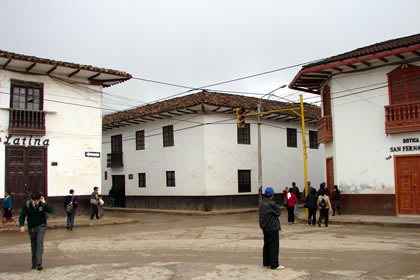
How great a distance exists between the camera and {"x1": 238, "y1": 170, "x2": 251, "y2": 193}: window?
86.6 feet

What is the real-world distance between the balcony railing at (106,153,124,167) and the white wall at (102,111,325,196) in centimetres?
41

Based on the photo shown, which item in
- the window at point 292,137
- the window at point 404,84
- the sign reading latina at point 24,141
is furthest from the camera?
the window at point 292,137

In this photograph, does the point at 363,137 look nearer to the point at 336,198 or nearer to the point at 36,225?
the point at 336,198

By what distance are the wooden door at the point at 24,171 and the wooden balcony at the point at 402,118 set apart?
13.9m

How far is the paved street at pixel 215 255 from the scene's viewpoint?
7.53m

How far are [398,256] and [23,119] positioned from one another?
581 inches

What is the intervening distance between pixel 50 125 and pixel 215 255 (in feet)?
39.4

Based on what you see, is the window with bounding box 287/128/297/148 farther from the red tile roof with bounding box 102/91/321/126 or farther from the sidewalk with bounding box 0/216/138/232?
the sidewalk with bounding box 0/216/138/232

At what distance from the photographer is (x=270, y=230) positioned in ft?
25.4

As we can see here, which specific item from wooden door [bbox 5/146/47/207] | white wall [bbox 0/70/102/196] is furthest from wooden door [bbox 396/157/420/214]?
wooden door [bbox 5/146/47/207]

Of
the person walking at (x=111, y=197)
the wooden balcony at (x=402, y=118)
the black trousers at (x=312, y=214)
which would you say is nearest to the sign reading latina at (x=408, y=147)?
the wooden balcony at (x=402, y=118)

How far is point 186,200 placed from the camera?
1016 inches

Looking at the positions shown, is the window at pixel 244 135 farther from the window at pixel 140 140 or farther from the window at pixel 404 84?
the window at pixel 404 84

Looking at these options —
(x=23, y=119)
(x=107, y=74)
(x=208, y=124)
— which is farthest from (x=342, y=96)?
(x=23, y=119)
